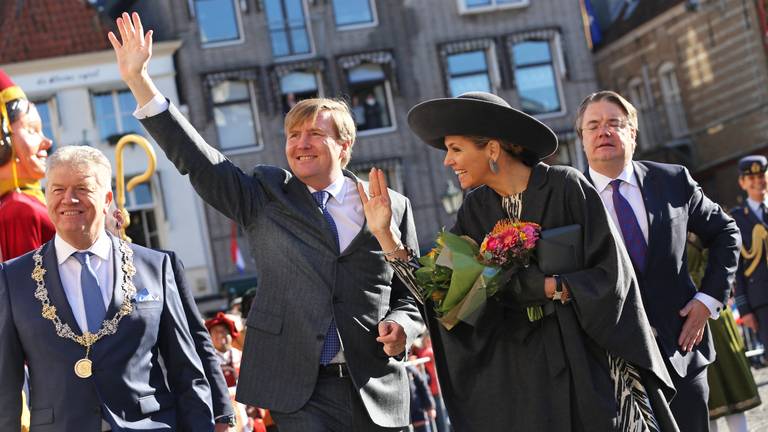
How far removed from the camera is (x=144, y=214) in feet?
103

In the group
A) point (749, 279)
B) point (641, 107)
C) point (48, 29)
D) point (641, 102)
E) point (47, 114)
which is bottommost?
point (749, 279)

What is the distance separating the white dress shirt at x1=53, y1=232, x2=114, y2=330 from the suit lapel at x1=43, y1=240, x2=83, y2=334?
0.02m

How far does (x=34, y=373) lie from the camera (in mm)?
4754

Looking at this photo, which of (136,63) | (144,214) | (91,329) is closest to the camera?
(91,329)

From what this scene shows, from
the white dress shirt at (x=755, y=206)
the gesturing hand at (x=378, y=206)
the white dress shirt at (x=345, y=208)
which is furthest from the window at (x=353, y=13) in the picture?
the gesturing hand at (x=378, y=206)

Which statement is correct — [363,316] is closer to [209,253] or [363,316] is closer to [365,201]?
[365,201]

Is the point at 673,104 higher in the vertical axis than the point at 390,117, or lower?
lower

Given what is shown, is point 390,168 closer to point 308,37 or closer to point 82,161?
point 308,37

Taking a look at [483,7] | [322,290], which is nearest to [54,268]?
[322,290]

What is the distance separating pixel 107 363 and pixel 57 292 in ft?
1.19

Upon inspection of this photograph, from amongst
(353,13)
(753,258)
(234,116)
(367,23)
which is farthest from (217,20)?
(753,258)

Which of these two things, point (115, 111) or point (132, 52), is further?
point (115, 111)

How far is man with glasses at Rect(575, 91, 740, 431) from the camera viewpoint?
19.9 feet

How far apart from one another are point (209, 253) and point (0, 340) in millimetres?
27096
